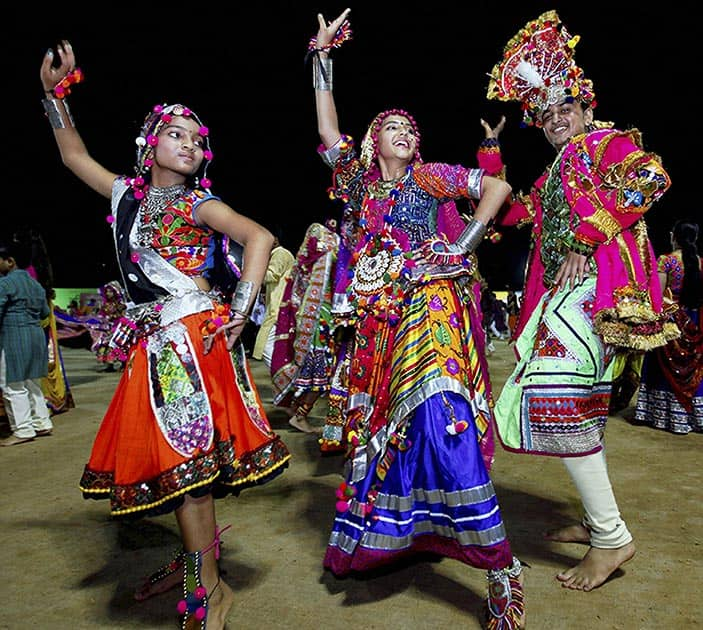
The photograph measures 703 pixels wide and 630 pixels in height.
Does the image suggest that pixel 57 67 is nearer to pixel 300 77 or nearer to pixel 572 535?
pixel 572 535

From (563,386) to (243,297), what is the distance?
4.16 feet

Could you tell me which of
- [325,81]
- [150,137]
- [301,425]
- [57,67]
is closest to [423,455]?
[150,137]

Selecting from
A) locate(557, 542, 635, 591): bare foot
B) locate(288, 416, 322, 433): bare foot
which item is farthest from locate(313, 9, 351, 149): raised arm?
locate(288, 416, 322, 433): bare foot

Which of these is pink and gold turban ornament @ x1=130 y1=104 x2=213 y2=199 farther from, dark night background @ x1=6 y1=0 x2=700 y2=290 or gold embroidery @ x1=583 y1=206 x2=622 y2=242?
dark night background @ x1=6 y1=0 x2=700 y2=290

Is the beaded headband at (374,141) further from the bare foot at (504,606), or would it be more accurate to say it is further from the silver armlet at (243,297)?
the bare foot at (504,606)

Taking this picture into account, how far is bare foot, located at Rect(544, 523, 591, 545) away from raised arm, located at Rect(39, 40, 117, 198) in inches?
99.0

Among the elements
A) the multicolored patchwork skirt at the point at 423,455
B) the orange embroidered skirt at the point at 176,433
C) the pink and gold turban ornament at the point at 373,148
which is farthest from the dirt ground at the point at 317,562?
the pink and gold turban ornament at the point at 373,148

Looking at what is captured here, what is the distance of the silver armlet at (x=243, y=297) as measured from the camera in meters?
1.97

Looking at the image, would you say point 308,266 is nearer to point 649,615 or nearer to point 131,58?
point 649,615

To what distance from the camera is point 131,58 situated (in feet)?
24.3

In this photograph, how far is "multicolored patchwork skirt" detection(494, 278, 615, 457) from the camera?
87.7 inches

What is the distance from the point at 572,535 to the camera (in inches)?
107

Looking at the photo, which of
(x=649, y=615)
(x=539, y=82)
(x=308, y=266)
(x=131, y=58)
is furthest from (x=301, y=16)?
(x=649, y=615)

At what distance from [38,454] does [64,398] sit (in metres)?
1.89
